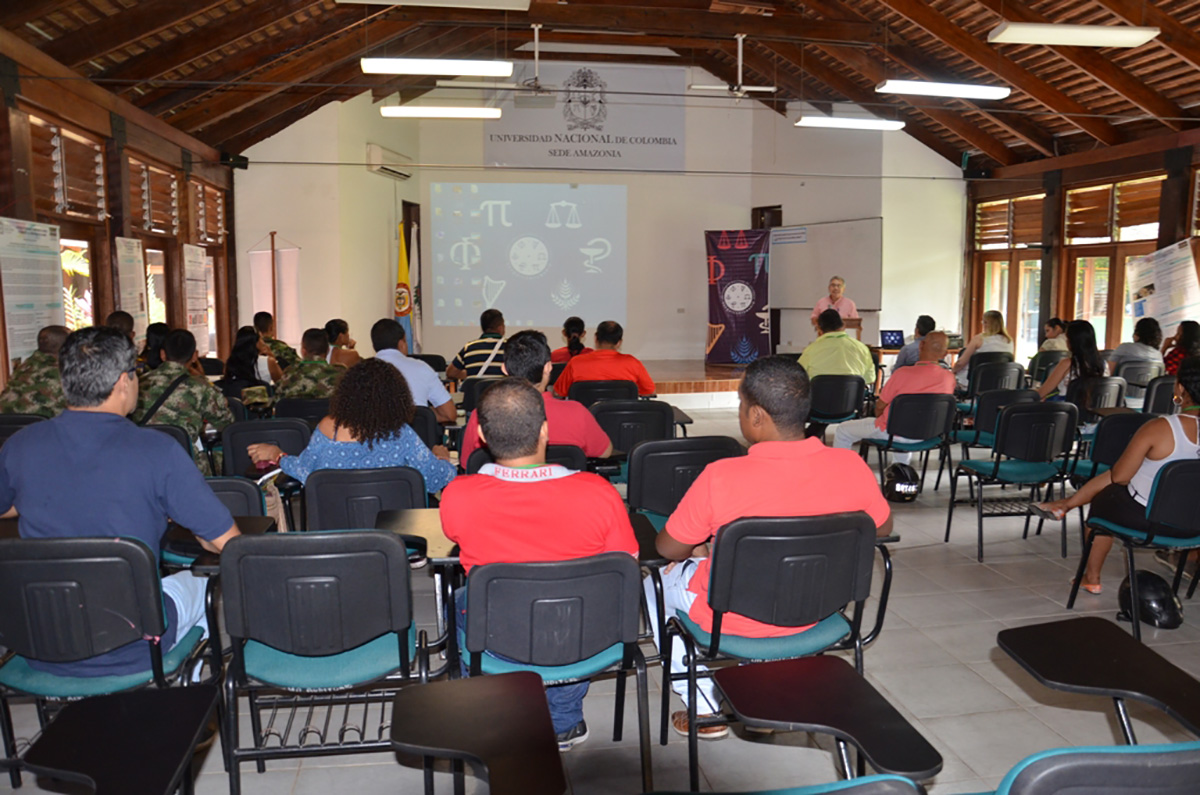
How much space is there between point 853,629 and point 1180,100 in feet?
26.6

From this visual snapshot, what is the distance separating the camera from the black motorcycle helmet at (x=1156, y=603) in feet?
11.8

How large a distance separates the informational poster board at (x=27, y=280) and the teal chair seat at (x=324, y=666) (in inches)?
167

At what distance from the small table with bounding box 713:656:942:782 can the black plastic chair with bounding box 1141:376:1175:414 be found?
5.34 m

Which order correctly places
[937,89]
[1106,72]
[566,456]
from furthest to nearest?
[1106,72] → [937,89] → [566,456]

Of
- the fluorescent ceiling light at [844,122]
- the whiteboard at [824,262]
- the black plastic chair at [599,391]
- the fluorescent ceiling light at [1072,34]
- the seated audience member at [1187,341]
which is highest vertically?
the fluorescent ceiling light at [844,122]

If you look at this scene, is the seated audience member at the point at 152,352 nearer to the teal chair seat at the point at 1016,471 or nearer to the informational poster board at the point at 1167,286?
the teal chair seat at the point at 1016,471

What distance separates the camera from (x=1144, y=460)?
354cm

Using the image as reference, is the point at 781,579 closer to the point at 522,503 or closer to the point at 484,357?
the point at 522,503

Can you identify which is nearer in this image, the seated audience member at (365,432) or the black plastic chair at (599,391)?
the seated audience member at (365,432)

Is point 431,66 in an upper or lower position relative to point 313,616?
upper

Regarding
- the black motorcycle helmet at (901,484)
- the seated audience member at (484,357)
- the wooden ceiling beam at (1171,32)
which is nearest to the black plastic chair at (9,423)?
the seated audience member at (484,357)

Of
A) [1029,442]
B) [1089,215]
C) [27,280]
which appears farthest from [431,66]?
[1089,215]

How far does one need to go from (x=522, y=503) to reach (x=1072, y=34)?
18.4 ft

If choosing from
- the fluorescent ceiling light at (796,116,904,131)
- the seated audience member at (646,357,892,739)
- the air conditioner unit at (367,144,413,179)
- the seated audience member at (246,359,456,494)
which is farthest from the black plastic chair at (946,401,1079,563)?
the air conditioner unit at (367,144,413,179)
